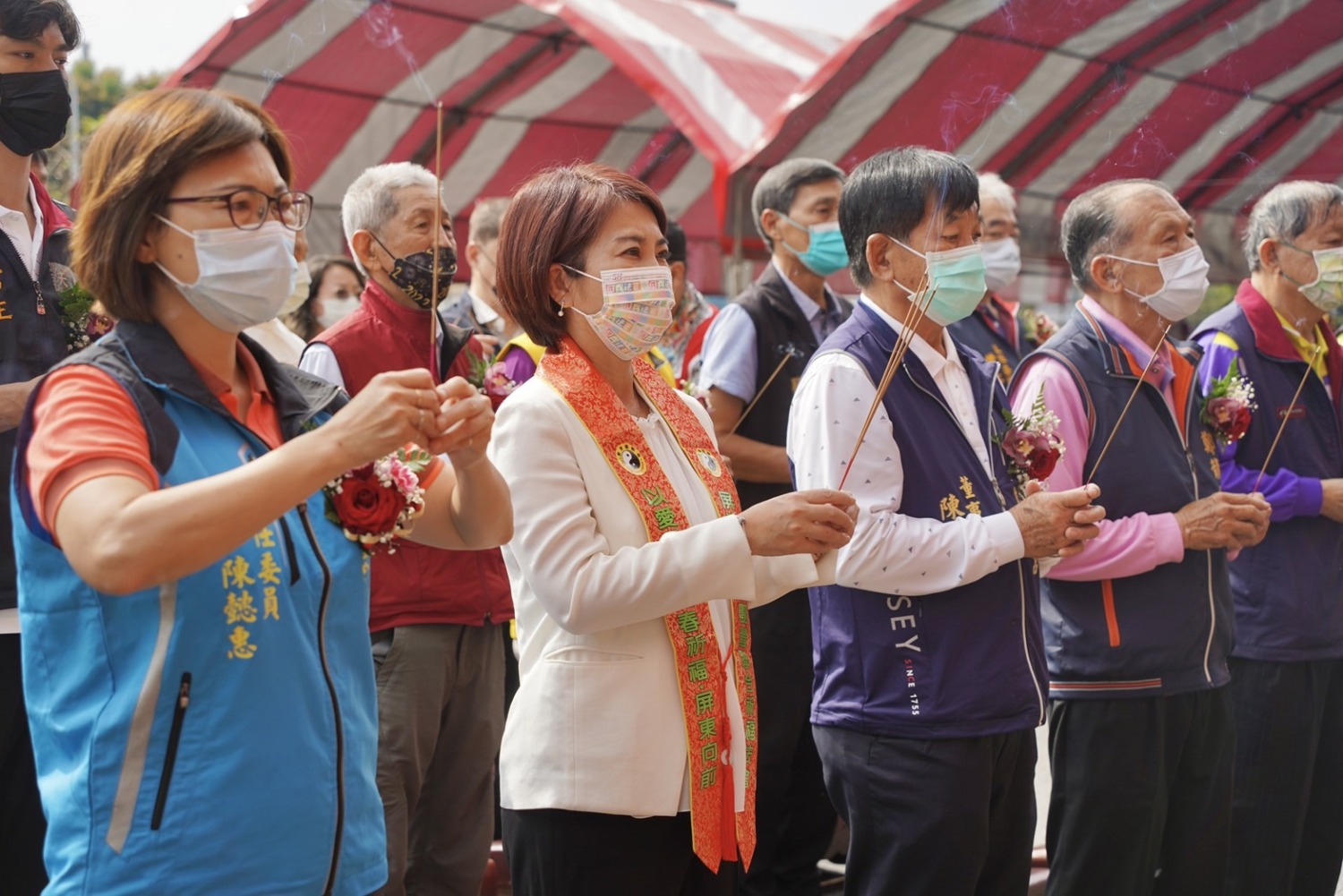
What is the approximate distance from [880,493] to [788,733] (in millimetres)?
2011

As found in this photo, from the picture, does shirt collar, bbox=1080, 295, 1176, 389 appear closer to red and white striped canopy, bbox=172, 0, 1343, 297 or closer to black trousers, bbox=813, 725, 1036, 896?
red and white striped canopy, bbox=172, 0, 1343, 297

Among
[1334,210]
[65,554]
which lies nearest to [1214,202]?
[1334,210]

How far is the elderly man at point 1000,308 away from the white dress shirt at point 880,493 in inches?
102

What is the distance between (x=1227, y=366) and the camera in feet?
14.6

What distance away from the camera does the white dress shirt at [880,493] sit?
303 centimetres

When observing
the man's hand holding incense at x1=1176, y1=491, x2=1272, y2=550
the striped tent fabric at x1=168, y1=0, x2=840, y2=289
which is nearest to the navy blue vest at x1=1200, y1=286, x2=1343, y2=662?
the man's hand holding incense at x1=1176, y1=491, x2=1272, y2=550

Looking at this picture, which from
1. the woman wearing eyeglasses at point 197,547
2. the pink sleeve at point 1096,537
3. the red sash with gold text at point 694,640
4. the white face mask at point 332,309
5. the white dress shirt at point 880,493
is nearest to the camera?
the woman wearing eyeglasses at point 197,547

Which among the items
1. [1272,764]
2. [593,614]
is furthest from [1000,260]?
[593,614]

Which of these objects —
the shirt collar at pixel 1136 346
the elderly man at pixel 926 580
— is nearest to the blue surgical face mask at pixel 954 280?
the elderly man at pixel 926 580

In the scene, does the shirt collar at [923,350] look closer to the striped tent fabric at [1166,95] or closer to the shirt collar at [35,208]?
the striped tent fabric at [1166,95]

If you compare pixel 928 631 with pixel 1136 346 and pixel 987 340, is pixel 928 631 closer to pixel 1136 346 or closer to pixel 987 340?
pixel 1136 346

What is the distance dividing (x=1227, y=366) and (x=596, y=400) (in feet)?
8.26

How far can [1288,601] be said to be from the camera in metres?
4.29

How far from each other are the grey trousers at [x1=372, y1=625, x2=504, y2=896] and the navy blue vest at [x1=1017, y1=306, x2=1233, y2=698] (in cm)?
166
